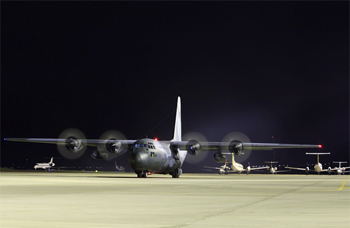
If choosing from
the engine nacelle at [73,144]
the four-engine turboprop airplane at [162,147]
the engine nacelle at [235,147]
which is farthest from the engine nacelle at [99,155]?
the engine nacelle at [235,147]

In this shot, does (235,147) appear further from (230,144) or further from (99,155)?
(99,155)

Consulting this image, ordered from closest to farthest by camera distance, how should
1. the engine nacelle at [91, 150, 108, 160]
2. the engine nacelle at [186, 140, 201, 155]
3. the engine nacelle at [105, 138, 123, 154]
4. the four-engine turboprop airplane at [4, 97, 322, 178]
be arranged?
1. the four-engine turboprop airplane at [4, 97, 322, 178]
2. the engine nacelle at [105, 138, 123, 154]
3. the engine nacelle at [186, 140, 201, 155]
4. the engine nacelle at [91, 150, 108, 160]

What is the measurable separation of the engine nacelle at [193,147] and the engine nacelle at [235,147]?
3.92 m

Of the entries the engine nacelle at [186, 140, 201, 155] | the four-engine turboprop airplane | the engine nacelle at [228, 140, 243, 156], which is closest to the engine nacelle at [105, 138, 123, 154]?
the four-engine turboprop airplane

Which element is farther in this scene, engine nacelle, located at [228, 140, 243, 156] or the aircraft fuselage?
engine nacelle, located at [228, 140, 243, 156]

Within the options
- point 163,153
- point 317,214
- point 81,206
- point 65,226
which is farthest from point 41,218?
point 163,153

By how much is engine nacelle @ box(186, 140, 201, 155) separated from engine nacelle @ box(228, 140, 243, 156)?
392 centimetres

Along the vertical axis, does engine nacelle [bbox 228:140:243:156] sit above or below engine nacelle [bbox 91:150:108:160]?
above

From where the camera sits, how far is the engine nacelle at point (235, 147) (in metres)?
62.4

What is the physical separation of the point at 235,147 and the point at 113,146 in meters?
14.6

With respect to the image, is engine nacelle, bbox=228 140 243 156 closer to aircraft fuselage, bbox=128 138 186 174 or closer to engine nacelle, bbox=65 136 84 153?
aircraft fuselage, bbox=128 138 186 174

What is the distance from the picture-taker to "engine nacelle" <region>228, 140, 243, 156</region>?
62.4 metres

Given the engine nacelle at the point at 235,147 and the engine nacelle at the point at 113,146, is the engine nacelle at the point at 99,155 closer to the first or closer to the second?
the engine nacelle at the point at 113,146

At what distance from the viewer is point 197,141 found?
63.3 meters
